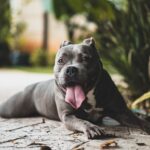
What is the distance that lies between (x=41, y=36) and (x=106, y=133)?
643 inches

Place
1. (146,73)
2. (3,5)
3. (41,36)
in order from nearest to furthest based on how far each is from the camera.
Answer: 1. (146,73)
2. (3,5)
3. (41,36)

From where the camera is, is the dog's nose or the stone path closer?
the stone path

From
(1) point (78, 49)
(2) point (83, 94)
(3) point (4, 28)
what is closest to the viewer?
(2) point (83, 94)

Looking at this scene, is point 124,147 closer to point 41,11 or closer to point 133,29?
point 133,29

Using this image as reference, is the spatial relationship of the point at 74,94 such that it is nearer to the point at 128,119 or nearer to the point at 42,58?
the point at 128,119

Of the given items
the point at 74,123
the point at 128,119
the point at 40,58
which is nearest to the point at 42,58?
the point at 40,58

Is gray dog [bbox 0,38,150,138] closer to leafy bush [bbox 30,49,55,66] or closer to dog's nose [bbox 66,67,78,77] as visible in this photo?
dog's nose [bbox 66,67,78,77]

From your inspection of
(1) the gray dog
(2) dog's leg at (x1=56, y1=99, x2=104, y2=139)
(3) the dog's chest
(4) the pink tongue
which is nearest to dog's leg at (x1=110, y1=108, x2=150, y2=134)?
(1) the gray dog

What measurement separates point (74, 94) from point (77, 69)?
0.20 m

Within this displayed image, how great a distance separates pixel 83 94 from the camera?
394 centimetres

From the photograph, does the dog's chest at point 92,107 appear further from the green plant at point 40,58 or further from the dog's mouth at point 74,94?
the green plant at point 40,58

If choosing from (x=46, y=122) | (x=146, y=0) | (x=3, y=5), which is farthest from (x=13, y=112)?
(x=3, y=5)

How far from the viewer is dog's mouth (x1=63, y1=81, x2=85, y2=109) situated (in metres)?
3.93

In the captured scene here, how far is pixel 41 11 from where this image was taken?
20266mm
